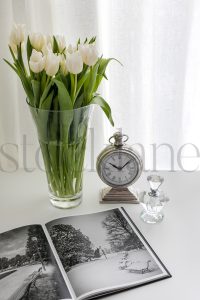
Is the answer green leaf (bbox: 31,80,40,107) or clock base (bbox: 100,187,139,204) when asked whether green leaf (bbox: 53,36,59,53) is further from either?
clock base (bbox: 100,187,139,204)

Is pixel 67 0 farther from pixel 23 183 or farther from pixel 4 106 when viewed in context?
pixel 23 183

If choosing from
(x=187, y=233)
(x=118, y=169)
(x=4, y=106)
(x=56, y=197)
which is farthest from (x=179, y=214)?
(x=4, y=106)

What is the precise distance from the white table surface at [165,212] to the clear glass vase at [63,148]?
0.04 meters

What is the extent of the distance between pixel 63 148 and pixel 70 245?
0.22m

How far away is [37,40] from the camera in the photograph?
952 millimetres

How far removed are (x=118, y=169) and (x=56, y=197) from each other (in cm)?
17

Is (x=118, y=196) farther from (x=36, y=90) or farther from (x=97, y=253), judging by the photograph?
(x=36, y=90)

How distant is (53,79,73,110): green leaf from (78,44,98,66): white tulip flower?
71mm

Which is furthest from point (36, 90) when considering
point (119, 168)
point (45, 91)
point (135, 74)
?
point (135, 74)

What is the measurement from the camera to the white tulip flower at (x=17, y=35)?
3.08 ft

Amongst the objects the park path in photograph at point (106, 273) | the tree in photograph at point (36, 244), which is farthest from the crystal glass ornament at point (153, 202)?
the tree in photograph at point (36, 244)

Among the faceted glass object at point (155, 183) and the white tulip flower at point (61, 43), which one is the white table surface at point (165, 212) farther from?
the white tulip flower at point (61, 43)
